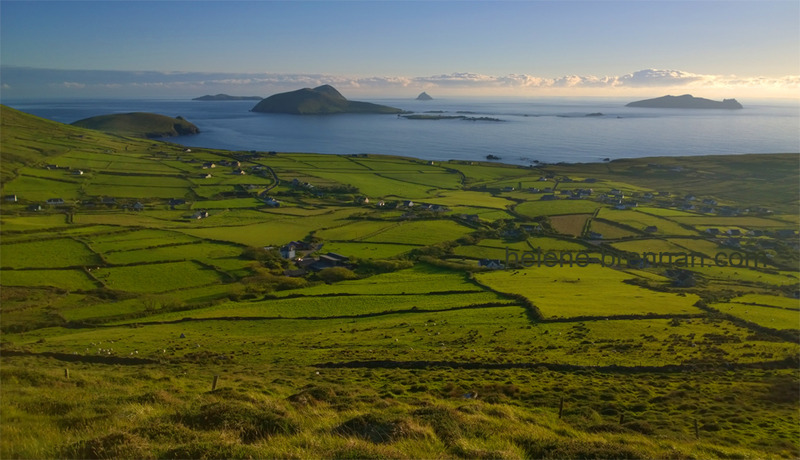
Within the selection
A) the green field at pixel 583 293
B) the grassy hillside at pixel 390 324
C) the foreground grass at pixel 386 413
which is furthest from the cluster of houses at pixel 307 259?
the foreground grass at pixel 386 413

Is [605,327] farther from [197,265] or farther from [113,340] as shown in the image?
[197,265]

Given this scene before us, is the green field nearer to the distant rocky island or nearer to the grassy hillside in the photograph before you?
the grassy hillside

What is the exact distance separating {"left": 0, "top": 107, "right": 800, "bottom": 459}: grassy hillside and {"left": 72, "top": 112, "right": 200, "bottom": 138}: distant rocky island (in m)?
91.5

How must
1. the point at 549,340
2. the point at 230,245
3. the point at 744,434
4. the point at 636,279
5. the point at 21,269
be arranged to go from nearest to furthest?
the point at 744,434
the point at 549,340
the point at 21,269
the point at 636,279
the point at 230,245

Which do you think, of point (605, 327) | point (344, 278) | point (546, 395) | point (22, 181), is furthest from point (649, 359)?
point (22, 181)

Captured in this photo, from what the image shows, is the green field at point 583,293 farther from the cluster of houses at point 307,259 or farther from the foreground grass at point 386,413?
the cluster of houses at point 307,259

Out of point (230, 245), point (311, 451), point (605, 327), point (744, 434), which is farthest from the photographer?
point (230, 245)

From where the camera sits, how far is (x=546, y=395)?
18266 millimetres

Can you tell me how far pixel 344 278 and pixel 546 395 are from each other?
23.0 m

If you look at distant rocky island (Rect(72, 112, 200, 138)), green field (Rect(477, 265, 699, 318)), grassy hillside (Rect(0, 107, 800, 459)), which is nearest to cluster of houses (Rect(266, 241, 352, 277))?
grassy hillside (Rect(0, 107, 800, 459))

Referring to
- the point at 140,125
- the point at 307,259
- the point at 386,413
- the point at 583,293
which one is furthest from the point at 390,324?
the point at 140,125

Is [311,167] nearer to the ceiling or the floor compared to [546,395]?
nearer to the ceiling

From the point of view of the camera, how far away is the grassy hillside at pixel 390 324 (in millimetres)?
10820

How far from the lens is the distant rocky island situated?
158500 millimetres
